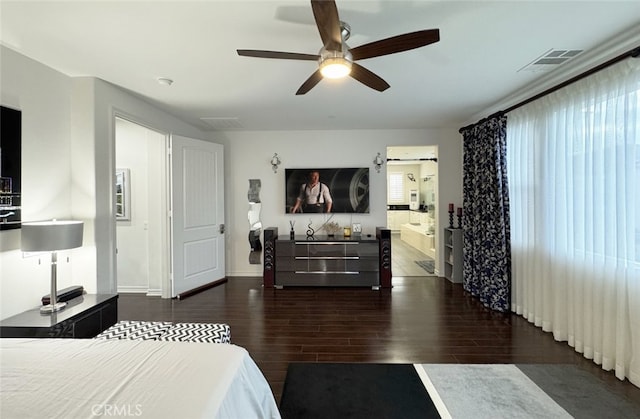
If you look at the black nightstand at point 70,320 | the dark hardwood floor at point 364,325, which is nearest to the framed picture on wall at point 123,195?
the dark hardwood floor at point 364,325

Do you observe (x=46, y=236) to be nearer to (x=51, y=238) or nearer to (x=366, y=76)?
(x=51, y=238)

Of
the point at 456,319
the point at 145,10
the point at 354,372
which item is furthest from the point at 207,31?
the point at 456,319

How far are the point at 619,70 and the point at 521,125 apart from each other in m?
1.18

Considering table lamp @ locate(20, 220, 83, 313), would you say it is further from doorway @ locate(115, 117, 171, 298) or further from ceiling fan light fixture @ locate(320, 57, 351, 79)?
ceiling fan light fixture @ locate(320, 57, 351, 79)

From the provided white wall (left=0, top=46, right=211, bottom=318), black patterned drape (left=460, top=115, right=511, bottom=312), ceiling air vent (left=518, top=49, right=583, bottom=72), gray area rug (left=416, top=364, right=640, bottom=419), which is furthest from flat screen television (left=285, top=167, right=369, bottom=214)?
gray area rug (left=416, top=364, right=640, bottom=419)

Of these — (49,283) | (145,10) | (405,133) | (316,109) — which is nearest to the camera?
(145,10)

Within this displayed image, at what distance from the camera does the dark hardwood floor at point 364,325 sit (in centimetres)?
263

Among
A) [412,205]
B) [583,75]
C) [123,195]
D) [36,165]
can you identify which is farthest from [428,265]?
[36,165]

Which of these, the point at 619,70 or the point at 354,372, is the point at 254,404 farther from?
the point at 619,70

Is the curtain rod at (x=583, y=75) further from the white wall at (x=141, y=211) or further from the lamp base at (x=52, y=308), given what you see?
the lamp base at (x=52, y=308)

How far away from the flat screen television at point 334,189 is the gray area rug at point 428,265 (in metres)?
1.78

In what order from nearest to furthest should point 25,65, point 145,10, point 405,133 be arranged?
point 145,10 → point 25,65 → point 405,133

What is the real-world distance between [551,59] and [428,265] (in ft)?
14.0

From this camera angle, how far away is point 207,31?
212 cm
